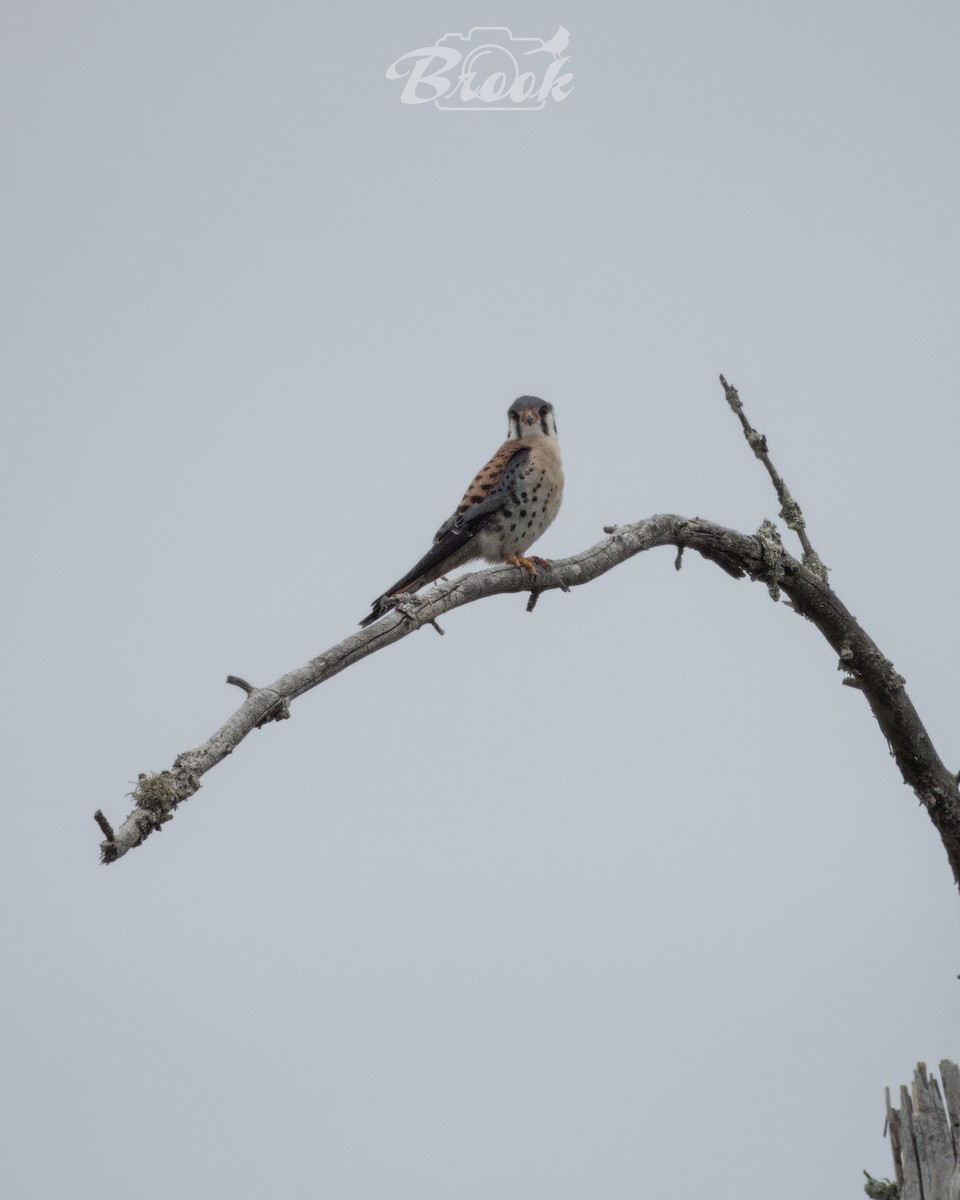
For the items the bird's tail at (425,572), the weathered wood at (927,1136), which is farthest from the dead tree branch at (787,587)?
the weathered wood at (927,1136)

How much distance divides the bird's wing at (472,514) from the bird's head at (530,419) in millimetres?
317

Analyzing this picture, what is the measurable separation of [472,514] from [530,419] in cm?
110

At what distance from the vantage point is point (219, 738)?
15.4ft

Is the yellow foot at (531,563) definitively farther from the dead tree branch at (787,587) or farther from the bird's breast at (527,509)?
the bird's breast at (527,509)

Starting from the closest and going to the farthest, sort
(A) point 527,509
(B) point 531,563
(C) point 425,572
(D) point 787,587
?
1. (B) point 531,563
2. (D) point 787,587
3. (C) point 425,572
4. (A) point 527,509

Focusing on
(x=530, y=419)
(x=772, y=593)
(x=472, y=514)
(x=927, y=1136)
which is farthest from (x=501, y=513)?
(x=927, y=1136)

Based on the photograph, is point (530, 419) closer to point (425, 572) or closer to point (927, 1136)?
point (425, 572)

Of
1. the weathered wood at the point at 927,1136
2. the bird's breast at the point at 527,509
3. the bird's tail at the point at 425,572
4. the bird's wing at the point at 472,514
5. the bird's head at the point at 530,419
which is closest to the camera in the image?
the weathered wood at the point at 927,1136

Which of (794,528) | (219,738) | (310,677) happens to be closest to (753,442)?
(794,528)

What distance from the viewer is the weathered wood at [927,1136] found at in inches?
219

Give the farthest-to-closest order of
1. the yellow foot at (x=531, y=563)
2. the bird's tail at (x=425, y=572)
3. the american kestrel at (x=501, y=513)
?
the american kestrel at (x=501, y=513) → the bird's tail at (x=425, y=572) → the yellow foot at (x=531, y=563)

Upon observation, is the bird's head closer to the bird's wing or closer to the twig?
the bird's wing

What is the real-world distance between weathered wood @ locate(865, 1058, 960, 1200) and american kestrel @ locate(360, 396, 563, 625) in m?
3.13

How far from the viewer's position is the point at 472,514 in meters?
7.88
